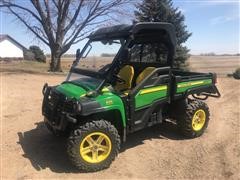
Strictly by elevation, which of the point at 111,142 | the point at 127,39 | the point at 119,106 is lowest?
the point at 111,142

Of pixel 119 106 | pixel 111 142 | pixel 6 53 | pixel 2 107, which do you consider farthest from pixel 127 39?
pixel 6 53

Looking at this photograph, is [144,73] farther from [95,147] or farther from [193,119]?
[95,147]

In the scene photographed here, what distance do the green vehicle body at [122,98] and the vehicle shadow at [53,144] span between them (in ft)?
1.68

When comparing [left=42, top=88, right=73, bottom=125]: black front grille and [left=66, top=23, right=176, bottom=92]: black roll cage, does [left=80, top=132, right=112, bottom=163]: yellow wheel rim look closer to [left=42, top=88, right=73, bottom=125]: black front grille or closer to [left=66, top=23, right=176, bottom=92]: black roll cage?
[left=42, top=88, right=73, bottom=125]: black front grille

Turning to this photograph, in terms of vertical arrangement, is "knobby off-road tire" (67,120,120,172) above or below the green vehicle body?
below

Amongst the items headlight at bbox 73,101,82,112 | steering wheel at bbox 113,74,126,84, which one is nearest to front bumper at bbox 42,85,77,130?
headlight at bbox 73,101,82,112

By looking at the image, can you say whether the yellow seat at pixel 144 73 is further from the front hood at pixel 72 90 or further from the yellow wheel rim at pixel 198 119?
the yellow wheel rim at pixel 198 119

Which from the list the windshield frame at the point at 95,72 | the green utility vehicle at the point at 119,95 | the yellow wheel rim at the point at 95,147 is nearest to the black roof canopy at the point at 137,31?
the green utility vehicle at the point at 119,95

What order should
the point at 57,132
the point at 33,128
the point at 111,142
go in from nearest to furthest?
the point at 111,142, the point at 57,132, the point at 33,128

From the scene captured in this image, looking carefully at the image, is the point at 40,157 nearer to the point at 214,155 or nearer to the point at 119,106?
the point at 119,106

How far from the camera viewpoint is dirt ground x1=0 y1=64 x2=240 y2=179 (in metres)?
5.64

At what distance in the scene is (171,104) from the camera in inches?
288

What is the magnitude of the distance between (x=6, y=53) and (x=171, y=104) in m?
55.8

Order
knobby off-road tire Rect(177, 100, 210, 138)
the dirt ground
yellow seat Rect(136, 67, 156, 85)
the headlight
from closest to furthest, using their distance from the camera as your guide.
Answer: the headlight
the dirt ground
yellow seat Rect(136, 67, 156, 85)
knobby off-road tire Rect(177, 100, 210, 138)
